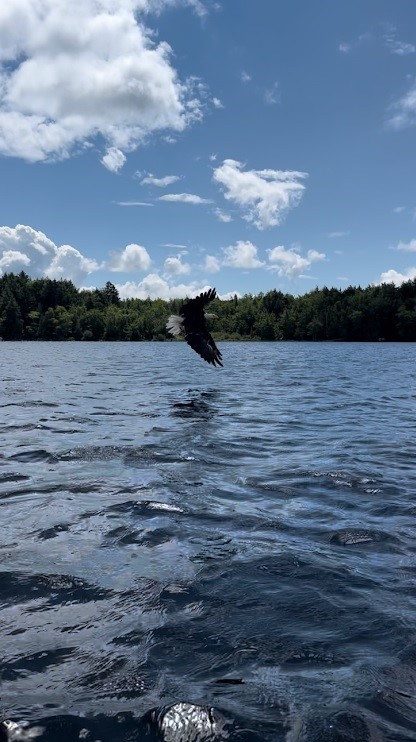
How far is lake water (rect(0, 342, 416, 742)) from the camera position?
3.64 metres


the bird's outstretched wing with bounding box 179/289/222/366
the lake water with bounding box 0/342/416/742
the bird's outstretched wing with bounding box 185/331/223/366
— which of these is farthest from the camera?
the bird's outstretched wing with bounding box 185/331/223/366

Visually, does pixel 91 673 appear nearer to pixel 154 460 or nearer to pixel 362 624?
pixel 362 624

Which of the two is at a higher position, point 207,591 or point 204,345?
point 204,345

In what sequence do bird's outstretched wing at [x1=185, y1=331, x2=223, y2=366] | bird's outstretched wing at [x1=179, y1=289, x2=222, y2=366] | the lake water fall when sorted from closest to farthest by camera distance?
the lake water, bird's outstretched wing at [x1=179, y1=289, x2=222, y2=366], bird's outstretched wing at [x1=185, y1=331, x2=223, y2=366]

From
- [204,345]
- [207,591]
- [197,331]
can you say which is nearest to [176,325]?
[197,331]

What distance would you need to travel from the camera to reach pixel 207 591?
5367 mm

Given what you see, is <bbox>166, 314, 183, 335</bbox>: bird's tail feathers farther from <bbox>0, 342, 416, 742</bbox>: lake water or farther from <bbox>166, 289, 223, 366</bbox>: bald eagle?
<bbox>0, 342, 416, 742</bbox>: lake water

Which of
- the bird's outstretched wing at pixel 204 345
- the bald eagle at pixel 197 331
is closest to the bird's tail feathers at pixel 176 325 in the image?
the bald eagle at pixel 197 331

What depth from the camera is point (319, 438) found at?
1378 centimetres

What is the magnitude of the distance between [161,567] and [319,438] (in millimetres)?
8476

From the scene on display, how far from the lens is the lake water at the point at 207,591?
3.64 m

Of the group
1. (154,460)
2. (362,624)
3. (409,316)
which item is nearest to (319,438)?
(154,460)

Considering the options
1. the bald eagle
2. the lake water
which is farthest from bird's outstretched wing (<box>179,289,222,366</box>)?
the lake water

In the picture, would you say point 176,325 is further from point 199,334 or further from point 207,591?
point 207,591
